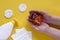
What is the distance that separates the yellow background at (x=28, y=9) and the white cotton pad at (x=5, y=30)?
3cm

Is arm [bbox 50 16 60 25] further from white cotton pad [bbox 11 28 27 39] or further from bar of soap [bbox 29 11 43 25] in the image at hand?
white cotton pad [bbox 11 28 27 39]

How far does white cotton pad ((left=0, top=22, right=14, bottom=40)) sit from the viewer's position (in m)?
1.02

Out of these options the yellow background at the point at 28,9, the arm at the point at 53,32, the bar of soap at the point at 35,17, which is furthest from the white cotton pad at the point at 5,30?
the arm at the point at 53,32

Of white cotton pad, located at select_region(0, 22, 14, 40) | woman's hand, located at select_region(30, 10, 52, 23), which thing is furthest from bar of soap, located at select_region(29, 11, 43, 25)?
white cotton pad, located at select_region(0, 22, 14, 40)

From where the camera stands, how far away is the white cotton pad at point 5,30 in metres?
1.02

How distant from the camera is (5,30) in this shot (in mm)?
1028

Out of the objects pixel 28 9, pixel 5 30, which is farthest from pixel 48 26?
pixel 5 30

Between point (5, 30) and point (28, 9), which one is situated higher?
point (28, 9)

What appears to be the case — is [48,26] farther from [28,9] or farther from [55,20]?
[28,9]

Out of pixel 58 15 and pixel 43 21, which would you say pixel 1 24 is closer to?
pixel 43 21

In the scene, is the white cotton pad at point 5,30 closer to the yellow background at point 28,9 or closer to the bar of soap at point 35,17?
the yellow background at point 28,9

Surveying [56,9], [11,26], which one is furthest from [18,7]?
[56,9]

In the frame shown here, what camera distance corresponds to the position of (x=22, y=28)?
107cm

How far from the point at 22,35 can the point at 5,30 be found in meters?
0.13
